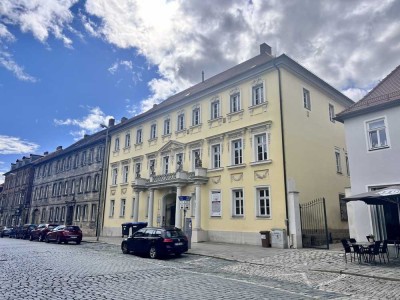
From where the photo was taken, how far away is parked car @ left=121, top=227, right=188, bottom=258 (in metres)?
15.2

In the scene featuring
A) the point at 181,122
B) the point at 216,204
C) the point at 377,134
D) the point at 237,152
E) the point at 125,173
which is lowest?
the point at 216,204

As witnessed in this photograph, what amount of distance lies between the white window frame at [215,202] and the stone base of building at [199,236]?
4.41 ft

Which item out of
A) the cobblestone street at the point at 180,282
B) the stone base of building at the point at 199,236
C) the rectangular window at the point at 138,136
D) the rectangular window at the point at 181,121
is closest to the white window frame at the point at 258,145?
the stone base of building at the point at 199,236

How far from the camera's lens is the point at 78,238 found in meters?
24.8

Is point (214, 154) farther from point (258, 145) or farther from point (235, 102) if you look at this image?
point (235, 102)

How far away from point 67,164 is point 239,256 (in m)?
36.1

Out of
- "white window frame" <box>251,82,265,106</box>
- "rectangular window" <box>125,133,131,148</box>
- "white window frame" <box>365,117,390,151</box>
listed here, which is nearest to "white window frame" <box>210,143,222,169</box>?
"white window frame" <box>251,82,265,106</box>

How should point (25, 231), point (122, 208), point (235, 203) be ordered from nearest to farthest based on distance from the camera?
point (235, 203) → point (122, 208) → point (25, 231)

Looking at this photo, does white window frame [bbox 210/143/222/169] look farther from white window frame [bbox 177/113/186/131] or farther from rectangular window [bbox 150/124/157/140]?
rectangular window [bbox 150/124/157/140]

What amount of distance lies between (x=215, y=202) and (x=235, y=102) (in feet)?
24.1

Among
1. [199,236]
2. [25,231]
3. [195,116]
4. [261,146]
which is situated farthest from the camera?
[25,231]

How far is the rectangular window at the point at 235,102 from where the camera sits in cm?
2284

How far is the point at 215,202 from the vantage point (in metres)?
22.6

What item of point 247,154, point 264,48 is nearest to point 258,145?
point 247,154
